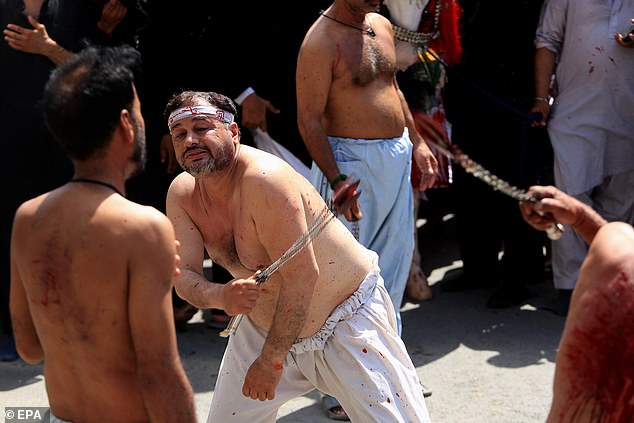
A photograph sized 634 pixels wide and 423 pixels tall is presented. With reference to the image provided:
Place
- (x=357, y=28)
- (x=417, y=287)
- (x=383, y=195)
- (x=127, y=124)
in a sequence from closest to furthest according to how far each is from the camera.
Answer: (x=127, y=124), (x=357, y=28), (x=383, y=195), (x=417, y=287)

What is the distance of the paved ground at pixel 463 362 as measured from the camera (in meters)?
4.88

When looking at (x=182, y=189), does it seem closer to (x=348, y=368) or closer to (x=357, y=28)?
(x=348, y=368)

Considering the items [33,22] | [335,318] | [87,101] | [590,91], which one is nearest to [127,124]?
[87,101]

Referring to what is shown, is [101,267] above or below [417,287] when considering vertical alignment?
above

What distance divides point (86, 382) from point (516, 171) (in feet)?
13.8

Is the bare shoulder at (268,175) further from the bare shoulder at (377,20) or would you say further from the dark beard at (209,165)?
the bare shoulder at (377,20)

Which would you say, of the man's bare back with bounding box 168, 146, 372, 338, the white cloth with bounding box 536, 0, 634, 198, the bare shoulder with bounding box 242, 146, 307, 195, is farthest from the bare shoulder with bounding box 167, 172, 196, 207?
the white cloth with bounding box 536, 0, 634, 198

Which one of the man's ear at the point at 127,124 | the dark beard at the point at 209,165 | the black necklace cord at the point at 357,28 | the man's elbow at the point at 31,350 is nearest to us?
the man's ear at the point at 127,124

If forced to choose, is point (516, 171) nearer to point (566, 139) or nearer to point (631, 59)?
point (566, 139)

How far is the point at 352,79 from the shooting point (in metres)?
4.82

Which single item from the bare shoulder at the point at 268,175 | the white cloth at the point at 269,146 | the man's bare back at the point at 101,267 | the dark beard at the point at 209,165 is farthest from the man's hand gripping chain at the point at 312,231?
the white cloth at the point at 269,146

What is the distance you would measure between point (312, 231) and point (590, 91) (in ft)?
10.1

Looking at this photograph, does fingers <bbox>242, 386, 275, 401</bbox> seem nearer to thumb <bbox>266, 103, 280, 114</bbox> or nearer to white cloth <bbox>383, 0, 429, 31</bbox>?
thumb <bbox>266, 103, 280, 114</bbox>

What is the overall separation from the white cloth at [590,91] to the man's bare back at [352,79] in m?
1.49
